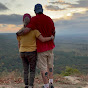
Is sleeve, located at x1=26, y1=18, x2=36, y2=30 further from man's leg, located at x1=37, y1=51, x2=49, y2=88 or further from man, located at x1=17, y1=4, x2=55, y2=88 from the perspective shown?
man's leg, located at x1=37, y1=51, x2=49, y2=88

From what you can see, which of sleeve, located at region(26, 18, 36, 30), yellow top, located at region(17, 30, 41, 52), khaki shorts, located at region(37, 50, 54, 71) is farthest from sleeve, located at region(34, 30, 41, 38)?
khaki shorts, located at region(37, 50, 54, 71)

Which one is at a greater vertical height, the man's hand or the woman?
the man's hand

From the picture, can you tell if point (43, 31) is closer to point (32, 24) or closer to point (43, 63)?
point (32, 24)

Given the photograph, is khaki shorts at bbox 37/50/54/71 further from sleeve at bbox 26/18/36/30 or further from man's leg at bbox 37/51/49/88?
sleeve at bbox 26/18/36/30

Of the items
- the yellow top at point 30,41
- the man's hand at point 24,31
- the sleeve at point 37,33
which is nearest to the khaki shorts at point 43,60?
the yellow top at point 30,41

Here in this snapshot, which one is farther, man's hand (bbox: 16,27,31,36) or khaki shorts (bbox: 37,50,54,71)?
khaki shorts (bbox: 37,50,54,71)

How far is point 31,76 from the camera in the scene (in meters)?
3.24

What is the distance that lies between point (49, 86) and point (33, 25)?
1.48m

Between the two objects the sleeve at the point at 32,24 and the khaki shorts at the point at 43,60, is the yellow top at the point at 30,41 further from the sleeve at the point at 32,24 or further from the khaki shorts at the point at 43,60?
the khaki shorts at the point at 43,60

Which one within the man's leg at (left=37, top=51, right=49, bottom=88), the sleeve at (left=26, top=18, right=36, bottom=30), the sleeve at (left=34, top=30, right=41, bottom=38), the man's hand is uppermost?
the sleeve at (left=26, top=18, right=36, bottom=30)

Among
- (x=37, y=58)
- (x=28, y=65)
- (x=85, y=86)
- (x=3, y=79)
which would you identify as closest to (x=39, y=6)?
(x=37, y=58)

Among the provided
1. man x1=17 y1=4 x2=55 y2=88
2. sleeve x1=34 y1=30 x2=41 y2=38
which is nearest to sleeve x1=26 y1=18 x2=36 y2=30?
man x1=17 y1=4 x2=55 y2=88

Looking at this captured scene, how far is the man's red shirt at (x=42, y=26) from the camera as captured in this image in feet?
9.79

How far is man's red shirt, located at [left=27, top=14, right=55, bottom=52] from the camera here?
2.98 metres
